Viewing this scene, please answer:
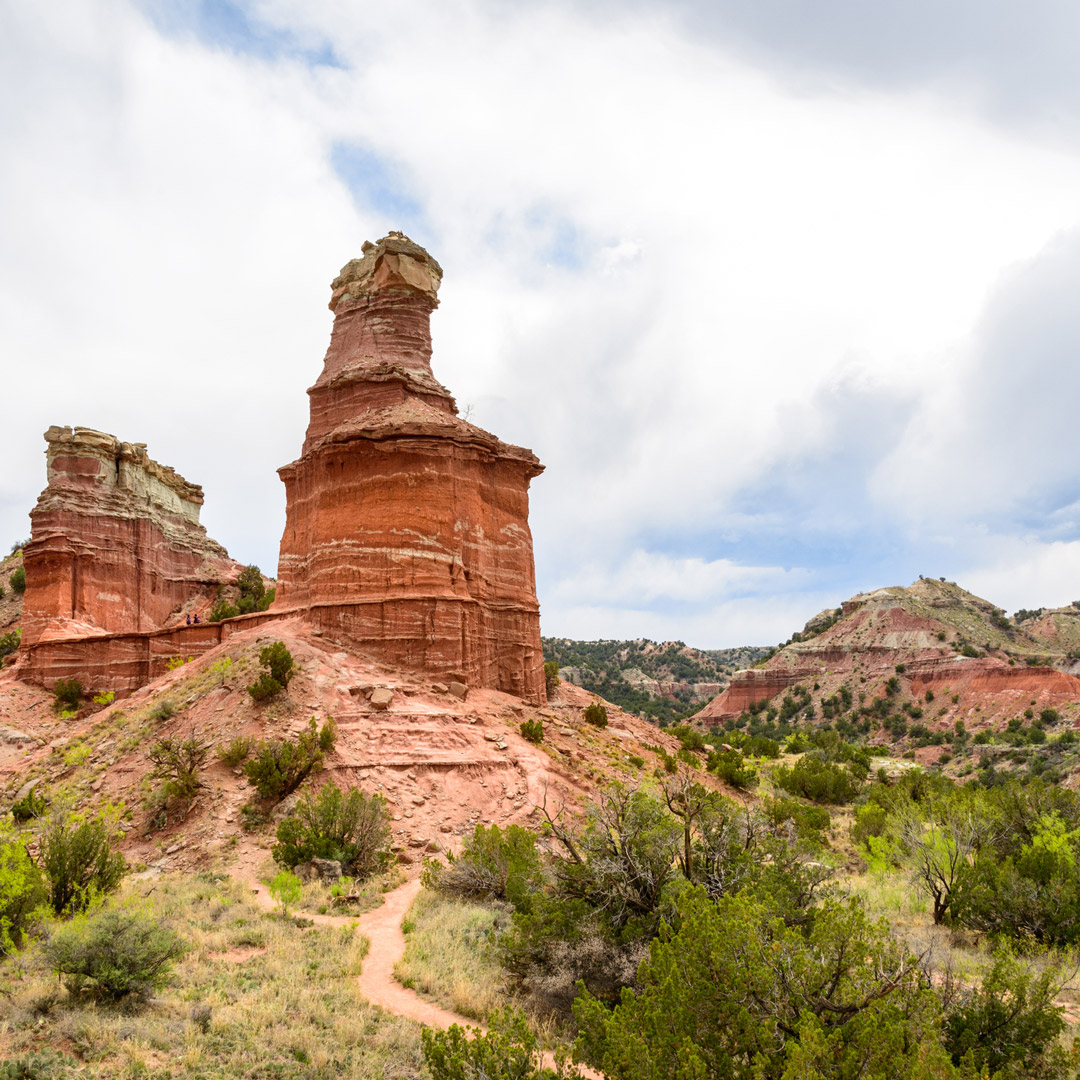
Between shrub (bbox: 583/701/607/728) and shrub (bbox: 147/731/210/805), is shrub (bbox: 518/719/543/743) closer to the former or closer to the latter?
shrub (bbox: 583/701/607/728)

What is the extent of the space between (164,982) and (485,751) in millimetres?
13522

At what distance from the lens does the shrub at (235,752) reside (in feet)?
66.2

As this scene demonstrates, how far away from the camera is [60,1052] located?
7617 mm

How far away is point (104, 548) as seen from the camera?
154 feet

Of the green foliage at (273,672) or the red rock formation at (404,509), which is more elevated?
the red rock formation at (404,509)

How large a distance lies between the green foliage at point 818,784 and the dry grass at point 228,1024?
104 feet

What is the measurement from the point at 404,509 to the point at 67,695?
23525mm

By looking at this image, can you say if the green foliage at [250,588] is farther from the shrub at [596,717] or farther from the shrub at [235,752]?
the shrub at [235,752]

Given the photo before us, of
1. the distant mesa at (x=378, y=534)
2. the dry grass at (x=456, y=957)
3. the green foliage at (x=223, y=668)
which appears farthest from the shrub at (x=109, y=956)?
the distant mesa at (x=378, y=534)

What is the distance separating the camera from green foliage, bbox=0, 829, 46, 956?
10.4 metres

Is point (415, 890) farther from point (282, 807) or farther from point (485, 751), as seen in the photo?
point (485, 751)

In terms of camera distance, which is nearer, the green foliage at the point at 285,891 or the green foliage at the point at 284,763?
the green foliage at the point at 285,891

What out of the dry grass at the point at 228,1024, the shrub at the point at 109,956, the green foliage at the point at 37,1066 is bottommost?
the dry grass at the point at 228,1024

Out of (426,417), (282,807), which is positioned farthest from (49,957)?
(426,417)
